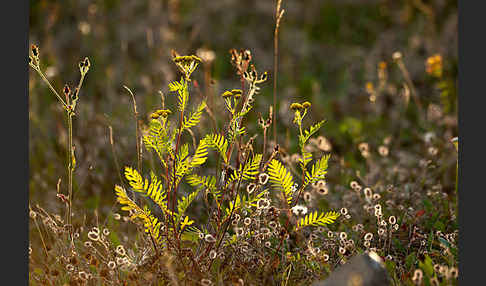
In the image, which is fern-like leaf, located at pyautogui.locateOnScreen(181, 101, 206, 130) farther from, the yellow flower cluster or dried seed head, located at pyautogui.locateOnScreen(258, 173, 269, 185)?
the yellow flower cluster

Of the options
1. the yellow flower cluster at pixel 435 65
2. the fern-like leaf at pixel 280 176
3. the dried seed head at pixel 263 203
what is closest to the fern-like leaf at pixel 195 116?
the fern-like leaf at pixel 280 176

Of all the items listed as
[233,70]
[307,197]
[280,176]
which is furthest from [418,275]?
[233,70]

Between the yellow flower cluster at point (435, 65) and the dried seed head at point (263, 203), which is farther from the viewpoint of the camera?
the yellow flower cluster at point (435, 65)

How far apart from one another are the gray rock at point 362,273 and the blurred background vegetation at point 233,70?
1372mm

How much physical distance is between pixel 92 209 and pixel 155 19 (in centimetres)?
306

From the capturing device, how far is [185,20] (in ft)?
18.8

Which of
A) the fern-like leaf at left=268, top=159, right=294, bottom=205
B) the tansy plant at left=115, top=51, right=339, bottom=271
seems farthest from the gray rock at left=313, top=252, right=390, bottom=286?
the fern-like leaf at left=268, top=159, right=294, bottom=205

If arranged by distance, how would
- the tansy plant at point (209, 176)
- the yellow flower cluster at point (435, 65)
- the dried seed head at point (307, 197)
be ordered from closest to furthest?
the tansy plant at point (209, 176), the dried seed head at point (307, 197), the yellow flower cluster at point (435, 65)

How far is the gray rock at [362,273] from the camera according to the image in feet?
5.64

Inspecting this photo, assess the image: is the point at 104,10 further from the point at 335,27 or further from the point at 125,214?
the point at 125,214

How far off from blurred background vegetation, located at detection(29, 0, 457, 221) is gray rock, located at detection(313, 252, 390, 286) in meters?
1.37

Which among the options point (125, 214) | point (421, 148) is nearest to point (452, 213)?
point (421, 148)

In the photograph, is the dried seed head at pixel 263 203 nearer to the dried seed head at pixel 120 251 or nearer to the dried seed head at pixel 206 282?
the dried seed head at pixel 206 282

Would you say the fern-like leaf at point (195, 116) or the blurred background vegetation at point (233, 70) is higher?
the fern-like leaf at point (195, 116)
